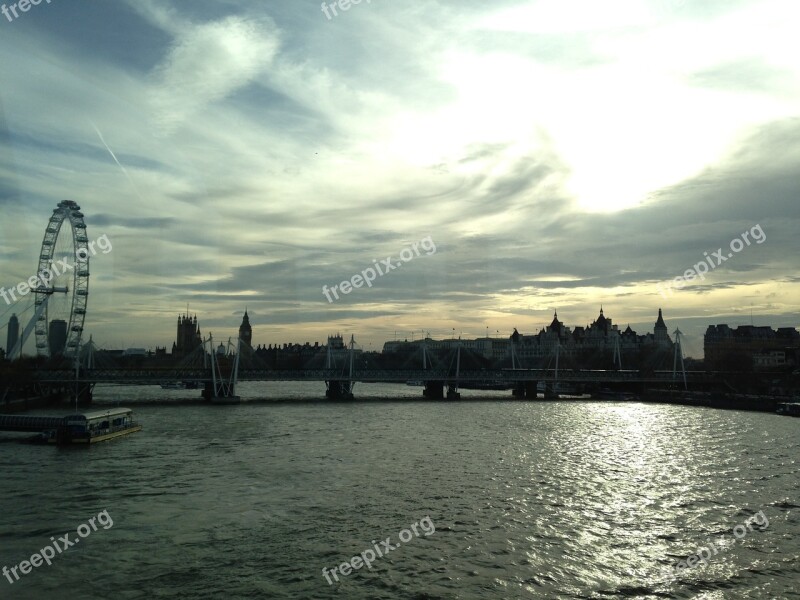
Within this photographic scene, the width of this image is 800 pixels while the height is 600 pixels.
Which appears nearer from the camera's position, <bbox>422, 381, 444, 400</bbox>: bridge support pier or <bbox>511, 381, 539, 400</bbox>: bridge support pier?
<bbox>422, 381, 444, 400</bbox>: bridge support pier

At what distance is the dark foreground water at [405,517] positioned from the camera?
16.3m

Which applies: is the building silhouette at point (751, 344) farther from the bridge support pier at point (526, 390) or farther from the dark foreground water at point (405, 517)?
the dark foreground water at point (405, 517)

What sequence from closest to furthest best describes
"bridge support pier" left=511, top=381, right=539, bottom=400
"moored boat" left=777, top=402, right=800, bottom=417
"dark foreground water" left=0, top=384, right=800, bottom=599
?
"dark foreground water" left=0, top=384, right=800, bottom=599
"moored boat" left=777, top=402, right=800, bottom=417
"bridge support pier" left=511, top=381, right=539, bottom=400

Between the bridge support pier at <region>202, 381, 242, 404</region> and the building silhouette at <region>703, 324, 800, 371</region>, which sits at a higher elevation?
the building silhouette at <region>703, 324, 800, 371</region>

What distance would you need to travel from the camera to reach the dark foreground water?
16.3 m

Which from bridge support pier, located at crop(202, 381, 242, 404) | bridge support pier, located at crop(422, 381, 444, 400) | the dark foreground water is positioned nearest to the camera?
the dark foreground water

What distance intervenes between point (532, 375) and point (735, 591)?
86744 millimetres

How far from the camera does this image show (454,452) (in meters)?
38.4

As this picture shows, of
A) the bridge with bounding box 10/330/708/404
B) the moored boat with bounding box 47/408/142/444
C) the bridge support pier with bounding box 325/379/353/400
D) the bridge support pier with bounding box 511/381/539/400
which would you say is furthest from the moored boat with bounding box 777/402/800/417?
the moored boat with bounding box 47/408/142/444

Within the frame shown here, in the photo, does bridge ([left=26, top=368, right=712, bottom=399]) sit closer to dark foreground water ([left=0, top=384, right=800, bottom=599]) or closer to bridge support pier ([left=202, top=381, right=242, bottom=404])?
bridge support pier ([left=202, top=381, right=242, bottom=404])

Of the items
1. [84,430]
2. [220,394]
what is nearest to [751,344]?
[220,394]

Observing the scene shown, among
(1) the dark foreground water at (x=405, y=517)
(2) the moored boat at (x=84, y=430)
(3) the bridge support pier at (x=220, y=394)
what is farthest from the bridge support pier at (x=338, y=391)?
(2) the moored boat at (x=84, y=430)

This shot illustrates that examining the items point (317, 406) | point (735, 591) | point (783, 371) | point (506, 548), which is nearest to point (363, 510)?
point (506, 548)

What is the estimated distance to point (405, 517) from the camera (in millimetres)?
22109
